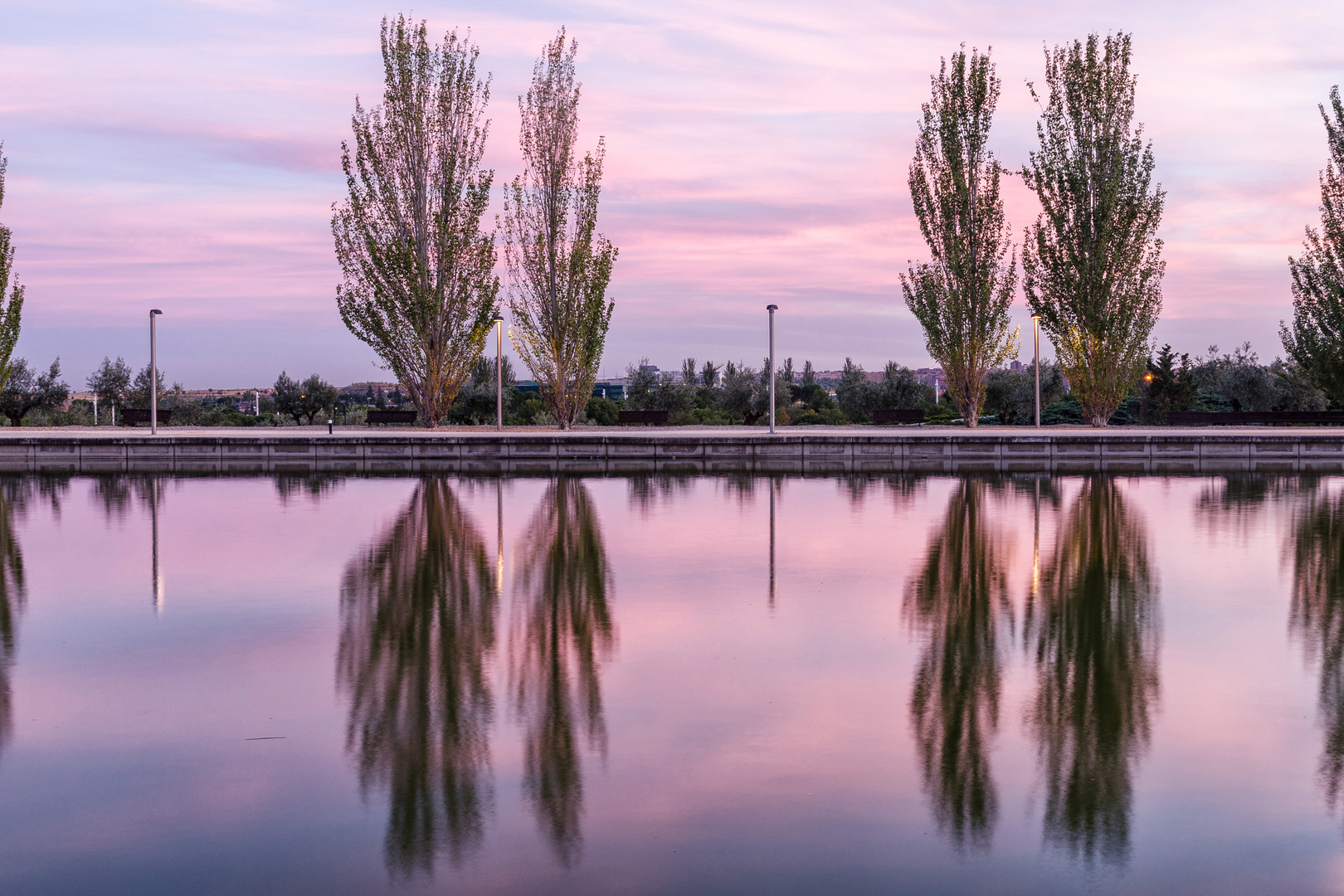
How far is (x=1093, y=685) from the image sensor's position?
6.41m

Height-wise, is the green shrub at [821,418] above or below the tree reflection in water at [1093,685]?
above

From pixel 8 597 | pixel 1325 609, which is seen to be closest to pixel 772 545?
pixel 1325 609

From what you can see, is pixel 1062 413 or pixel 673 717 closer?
pixel 673 717

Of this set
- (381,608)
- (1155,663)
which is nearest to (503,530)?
(381,608)

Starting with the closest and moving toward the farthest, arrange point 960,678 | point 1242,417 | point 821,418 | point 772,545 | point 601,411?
point 960,678, point 772,545, point 1242,417, point 601,411, point 821,418

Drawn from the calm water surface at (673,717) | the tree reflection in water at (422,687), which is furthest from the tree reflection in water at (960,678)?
the tree reflection in water at (422,687)

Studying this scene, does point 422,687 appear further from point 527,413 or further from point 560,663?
point 527,413

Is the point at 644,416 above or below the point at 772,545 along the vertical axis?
above

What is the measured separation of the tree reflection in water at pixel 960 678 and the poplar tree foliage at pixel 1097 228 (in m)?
24.9

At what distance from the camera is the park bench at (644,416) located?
3650cm

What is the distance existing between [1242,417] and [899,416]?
426 inches

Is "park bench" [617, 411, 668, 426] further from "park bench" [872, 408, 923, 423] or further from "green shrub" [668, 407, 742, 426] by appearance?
"park bench" [872, 408, 923, 423]

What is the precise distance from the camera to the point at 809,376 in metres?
63.0

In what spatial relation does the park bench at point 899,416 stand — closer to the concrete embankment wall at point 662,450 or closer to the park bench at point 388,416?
the concrete embankment wall at point 662,450
